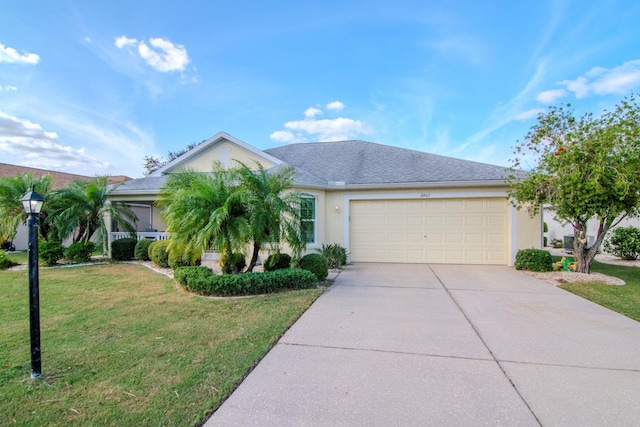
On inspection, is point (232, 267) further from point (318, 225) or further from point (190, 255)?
point (318, 225)

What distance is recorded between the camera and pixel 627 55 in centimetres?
897

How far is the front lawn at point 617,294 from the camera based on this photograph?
536 cm

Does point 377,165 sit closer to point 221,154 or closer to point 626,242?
point 221,154

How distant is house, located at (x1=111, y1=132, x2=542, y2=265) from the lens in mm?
9969

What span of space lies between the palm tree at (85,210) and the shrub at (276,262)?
6.78 m

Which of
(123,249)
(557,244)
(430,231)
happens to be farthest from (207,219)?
(557,244)

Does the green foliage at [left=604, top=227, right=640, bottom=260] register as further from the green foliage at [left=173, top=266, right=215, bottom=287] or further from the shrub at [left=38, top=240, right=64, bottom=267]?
the shrub at [left=38, top=240, right=64, bottom=267]

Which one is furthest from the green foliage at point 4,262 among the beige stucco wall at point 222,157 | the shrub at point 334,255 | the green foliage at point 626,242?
the green foliage at point 626,242

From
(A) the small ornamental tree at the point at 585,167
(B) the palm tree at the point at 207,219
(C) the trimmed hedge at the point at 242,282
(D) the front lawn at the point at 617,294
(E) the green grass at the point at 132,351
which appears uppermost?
(A) the small ornamental tree at the point at 585,167

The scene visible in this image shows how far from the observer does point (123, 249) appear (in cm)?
1088

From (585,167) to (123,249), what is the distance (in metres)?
14.6

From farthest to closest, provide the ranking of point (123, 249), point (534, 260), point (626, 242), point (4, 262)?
point (626, 242) → point (123, 249) → point (4, 262) → point (534, 260)

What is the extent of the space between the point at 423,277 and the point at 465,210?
3705 millimetres

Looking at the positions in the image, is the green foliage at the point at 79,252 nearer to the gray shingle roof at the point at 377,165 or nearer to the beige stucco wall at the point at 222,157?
the beige stucco wall at the point at 222,157
